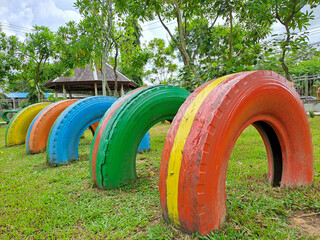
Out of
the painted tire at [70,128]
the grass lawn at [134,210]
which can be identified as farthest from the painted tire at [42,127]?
the grass lawn at [134,210]

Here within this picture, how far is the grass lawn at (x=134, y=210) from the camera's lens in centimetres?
169

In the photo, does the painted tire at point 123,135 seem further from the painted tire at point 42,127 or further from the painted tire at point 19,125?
the painted tire at point 19,125

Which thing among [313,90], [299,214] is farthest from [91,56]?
[313,90]

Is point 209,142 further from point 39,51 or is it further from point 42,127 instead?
point 39,51

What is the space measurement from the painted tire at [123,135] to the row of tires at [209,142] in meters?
0.01

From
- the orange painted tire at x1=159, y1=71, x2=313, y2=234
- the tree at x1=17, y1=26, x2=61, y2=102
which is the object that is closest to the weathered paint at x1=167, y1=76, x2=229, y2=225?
the orange painted tire at x1=159, y1=71, x2=313, y2=234

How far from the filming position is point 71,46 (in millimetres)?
9844

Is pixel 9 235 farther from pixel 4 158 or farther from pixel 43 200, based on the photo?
pixel 4 158

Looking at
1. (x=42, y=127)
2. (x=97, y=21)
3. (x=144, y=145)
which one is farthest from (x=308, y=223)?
(x=97, y=21)

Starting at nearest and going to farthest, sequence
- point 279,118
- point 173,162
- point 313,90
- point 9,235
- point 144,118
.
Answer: point 173,162, point 9,235, point 279,118, point 144,118, point 313,90

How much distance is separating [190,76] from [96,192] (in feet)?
9.95

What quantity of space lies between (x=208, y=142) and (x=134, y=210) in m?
1.19

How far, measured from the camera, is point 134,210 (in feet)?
7.09

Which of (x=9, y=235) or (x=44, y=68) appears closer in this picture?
(x=9, y=235)
